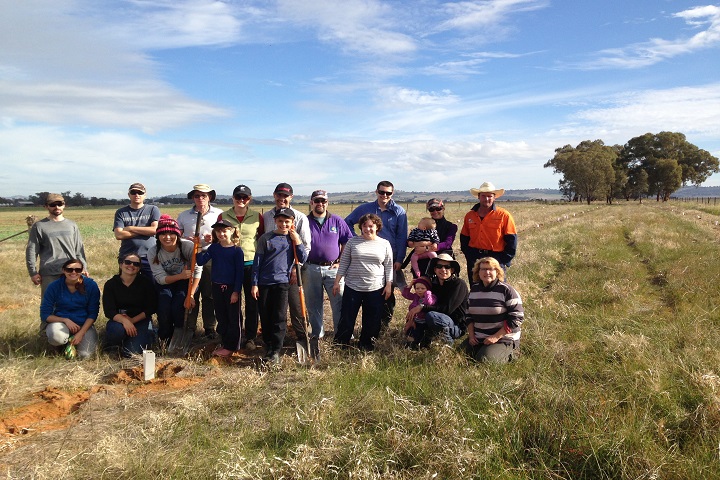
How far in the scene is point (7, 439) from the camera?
3.89 m

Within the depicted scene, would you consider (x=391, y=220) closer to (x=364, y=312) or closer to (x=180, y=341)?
(x=364, y=312)

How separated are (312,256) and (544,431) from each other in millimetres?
3624

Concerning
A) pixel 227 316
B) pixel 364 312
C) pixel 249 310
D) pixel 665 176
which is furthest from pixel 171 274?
pixel 665 176

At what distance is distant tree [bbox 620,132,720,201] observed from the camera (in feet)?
213

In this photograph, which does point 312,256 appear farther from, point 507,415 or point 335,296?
point 507,415

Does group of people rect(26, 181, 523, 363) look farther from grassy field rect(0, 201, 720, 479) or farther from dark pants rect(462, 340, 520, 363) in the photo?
grassy field rect(0, 201, 720, 479)

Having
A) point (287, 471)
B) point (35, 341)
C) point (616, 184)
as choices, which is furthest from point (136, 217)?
point (616, 184)

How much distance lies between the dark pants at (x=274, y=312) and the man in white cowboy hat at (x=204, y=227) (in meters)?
1.13

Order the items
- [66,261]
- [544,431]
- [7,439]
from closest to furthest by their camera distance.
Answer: [544,431]
[7,439]
[66,261]

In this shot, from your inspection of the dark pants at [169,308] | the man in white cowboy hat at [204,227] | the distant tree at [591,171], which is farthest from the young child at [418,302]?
the distant tree at [591,171]

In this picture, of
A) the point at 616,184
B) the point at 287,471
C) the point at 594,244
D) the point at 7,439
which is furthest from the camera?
the point at 616,184

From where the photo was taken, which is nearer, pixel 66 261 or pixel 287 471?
pixel 287 471

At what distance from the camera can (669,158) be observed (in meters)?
64.6

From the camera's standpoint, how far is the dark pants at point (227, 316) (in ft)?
19.8
